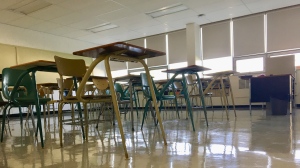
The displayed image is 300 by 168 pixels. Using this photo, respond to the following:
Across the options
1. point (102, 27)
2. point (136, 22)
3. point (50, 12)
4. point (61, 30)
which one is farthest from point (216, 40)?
point (61, 30)

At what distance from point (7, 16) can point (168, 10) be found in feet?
14.3

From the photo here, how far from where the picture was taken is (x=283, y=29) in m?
6.22

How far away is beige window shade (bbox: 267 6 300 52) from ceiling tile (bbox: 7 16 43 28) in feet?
21.9

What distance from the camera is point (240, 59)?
272 inches

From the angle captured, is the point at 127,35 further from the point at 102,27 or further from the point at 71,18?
the point at 71,18

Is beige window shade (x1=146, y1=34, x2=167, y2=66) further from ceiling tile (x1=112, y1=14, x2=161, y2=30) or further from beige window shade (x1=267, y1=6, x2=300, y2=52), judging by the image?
beige window shade (x1=267, y1=6, x2=300, y2=52)

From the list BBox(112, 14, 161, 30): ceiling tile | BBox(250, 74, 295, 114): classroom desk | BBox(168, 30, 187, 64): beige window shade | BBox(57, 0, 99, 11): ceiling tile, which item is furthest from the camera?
Result: BBox(168, 30, 187, 64): beige window shade

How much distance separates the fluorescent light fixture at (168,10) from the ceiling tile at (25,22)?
328cm

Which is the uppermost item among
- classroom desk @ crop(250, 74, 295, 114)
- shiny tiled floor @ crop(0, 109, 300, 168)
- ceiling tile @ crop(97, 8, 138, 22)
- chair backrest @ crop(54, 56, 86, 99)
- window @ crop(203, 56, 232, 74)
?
ceiling tile @ crop(97, 8, 138, 22)

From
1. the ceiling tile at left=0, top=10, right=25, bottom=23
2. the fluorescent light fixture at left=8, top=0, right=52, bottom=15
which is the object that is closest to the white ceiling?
the ceiling tile at left=0, top=10, right=25, bottom=23

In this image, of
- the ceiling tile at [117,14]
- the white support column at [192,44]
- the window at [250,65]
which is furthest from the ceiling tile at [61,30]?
the window at [250,65]

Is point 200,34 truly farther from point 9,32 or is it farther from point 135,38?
point 9,32

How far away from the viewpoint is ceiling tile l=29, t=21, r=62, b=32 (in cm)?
673

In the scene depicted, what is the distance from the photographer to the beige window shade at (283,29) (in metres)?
6.02
